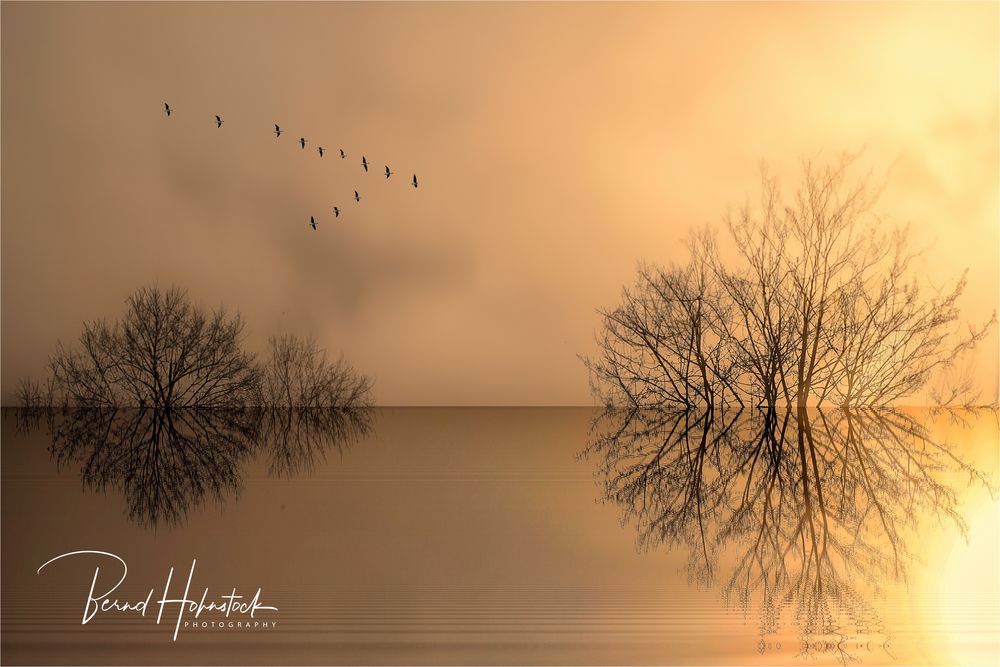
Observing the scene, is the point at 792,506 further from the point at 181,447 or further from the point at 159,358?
the point at 159,358

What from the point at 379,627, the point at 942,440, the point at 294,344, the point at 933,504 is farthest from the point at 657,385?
the point at 379,627

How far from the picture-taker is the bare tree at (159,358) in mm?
A: 13422

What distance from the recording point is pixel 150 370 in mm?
13664

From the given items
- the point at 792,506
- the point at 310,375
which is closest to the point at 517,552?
the point at 792,506

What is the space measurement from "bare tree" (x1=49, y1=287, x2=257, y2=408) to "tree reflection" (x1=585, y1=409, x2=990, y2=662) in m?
7.30

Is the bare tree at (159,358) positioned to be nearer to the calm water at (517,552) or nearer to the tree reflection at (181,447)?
the tree reflection at (181,447)

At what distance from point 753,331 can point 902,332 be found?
202 cm

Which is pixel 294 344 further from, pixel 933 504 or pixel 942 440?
pixel 933 504

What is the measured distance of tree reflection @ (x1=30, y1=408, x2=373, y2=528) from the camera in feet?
17.1

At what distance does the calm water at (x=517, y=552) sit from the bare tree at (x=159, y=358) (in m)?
6.13

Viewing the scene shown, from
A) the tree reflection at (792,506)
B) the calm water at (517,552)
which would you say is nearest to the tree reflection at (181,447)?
the calm water at (517,552)

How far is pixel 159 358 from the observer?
13.7 metres

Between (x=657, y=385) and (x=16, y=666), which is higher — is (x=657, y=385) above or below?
above

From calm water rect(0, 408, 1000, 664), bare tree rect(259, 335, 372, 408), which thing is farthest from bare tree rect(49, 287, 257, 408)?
calm water rect(0, 408, 1000, 664)
